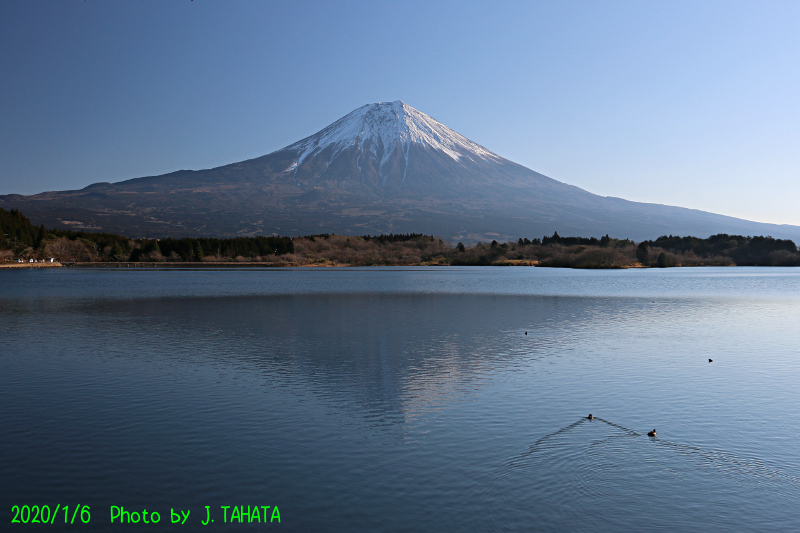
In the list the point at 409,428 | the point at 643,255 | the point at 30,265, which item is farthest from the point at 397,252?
the point at 409,428

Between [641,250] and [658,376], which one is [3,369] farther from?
[641,250]

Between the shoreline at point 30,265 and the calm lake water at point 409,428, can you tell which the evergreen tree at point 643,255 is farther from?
the shoreline at point 30,265

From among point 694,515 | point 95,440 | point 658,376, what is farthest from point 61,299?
point 694,515

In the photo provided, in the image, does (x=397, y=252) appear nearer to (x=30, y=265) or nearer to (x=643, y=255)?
(x=643, y=255)

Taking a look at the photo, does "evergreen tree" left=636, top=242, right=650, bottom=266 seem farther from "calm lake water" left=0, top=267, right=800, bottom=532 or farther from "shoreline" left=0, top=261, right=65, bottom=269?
"shoreline" left=0, top=261, right=65, bottom=269

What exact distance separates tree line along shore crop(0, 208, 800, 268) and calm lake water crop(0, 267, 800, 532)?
141132 mm

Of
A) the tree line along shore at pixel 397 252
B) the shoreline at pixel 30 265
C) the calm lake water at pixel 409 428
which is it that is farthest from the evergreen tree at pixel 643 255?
the shoreline at pixel 30 265

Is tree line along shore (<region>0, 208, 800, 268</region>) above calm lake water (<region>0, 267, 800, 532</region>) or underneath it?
above

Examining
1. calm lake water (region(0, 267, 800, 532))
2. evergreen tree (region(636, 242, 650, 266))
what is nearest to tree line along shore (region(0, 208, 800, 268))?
evergreen tree (region(636, 242, 650, 266))

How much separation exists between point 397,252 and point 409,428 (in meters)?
184

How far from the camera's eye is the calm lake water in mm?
8445

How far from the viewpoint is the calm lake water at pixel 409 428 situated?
332 inches

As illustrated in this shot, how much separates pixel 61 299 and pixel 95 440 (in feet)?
132

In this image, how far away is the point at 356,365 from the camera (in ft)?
62.0
